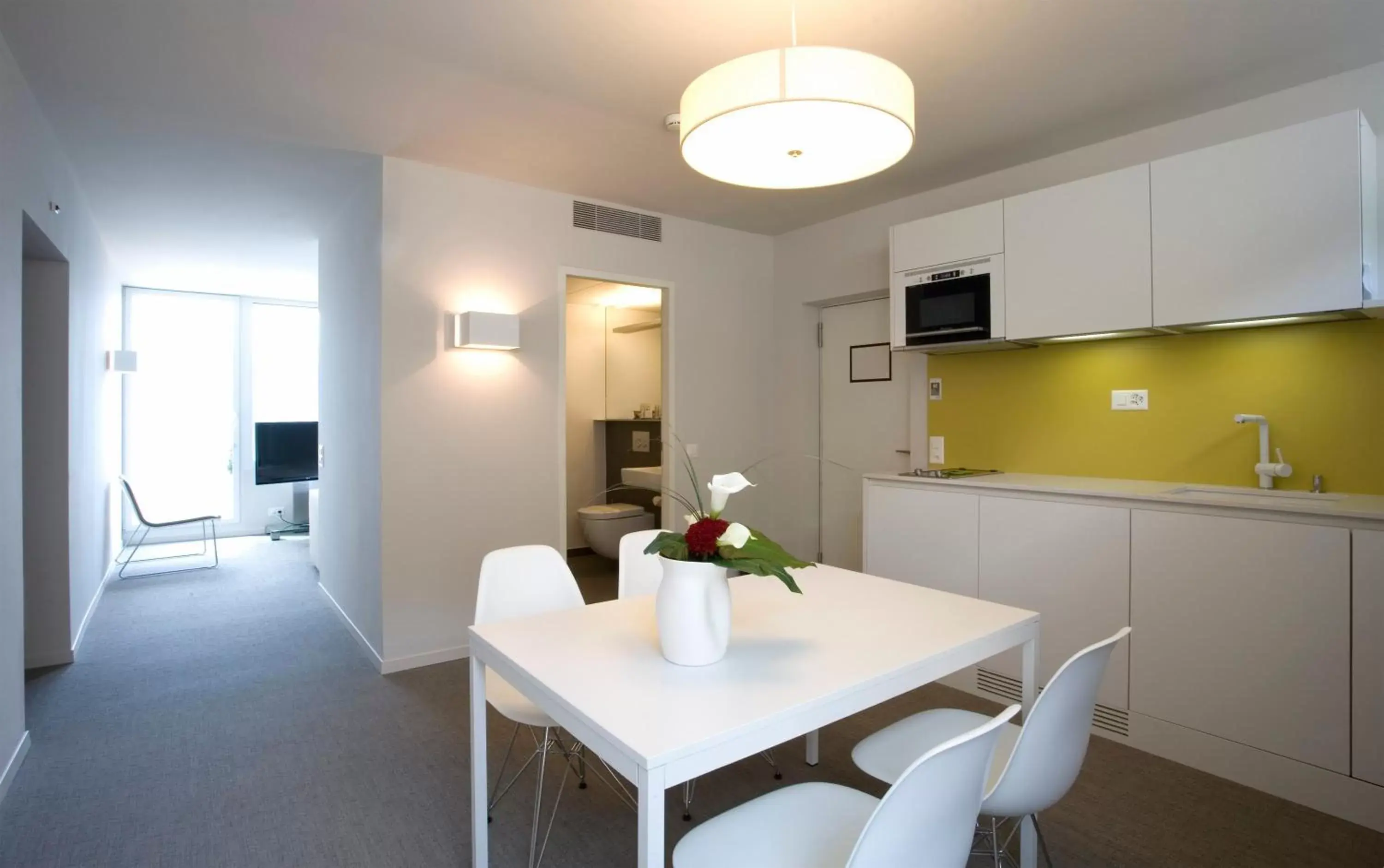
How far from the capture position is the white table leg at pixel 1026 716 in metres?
1.88

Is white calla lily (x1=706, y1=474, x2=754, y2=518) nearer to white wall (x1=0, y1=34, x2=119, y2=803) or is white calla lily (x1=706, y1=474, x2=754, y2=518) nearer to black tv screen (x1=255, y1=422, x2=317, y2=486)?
white wall (x1=0, y1=34, x2=119, y2=803)

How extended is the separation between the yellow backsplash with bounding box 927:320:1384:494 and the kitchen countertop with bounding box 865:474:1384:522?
0.08 meters

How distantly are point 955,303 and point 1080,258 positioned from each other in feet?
1.99

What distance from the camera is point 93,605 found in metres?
4.84

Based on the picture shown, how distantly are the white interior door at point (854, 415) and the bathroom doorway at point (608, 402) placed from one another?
1.94m

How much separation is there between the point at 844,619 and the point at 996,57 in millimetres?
2161

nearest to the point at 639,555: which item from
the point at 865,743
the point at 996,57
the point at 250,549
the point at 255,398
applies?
the point at 865,743

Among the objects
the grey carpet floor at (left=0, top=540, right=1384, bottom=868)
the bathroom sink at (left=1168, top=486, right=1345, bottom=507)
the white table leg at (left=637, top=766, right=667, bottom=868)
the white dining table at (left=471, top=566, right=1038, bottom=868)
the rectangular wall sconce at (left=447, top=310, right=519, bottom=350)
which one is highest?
the rectangular wall sconce at (left=447, top=310, right=519, bottom=350)

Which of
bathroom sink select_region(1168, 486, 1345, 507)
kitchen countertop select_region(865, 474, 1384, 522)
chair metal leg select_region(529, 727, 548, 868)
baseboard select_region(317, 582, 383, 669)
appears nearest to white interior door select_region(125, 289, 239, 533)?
baseboard select_region(317, 582, 383, 669)

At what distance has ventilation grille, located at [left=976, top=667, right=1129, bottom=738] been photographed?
9.45 ft

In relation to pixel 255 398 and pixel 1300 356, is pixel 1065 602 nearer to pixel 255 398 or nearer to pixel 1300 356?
pixel 1300 356

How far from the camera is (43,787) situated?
8.36ft

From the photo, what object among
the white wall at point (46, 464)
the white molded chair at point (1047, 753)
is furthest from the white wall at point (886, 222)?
the white wall at point (46, 464)

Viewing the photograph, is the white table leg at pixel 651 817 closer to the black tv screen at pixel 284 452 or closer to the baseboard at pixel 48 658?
the baseboard at pixel 48 658
